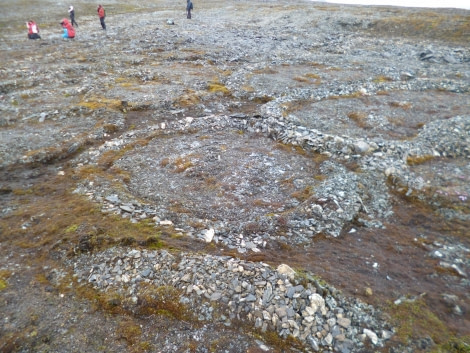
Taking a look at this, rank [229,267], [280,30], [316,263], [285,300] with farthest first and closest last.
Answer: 1. [280,30]
2. [316,263]
3. [229,267]
4. [285,300]

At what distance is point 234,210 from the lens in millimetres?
12773

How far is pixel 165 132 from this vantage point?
1930 centimetres

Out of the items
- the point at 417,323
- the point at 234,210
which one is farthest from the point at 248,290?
the point at 417,323

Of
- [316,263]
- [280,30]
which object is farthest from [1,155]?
[280,30]

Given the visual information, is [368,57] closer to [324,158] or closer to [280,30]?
[280,30]

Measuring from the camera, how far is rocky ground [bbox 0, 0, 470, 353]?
835 centimetres

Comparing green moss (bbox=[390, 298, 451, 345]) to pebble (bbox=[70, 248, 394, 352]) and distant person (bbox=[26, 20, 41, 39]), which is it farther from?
distant person (bbox=[26, 20, 41, 39])

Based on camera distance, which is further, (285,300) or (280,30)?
(280,30)

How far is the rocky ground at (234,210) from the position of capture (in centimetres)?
835

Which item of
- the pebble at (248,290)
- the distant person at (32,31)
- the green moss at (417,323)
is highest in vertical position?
the distant person at (32,31)

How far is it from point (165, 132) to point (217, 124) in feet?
11.3

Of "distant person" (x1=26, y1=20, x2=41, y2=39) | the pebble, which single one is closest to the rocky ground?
the pebble

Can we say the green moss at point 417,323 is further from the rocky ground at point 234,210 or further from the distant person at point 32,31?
the distant person at point 32,31

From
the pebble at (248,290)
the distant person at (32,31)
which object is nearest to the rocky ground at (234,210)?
the pebble at (248,290)
